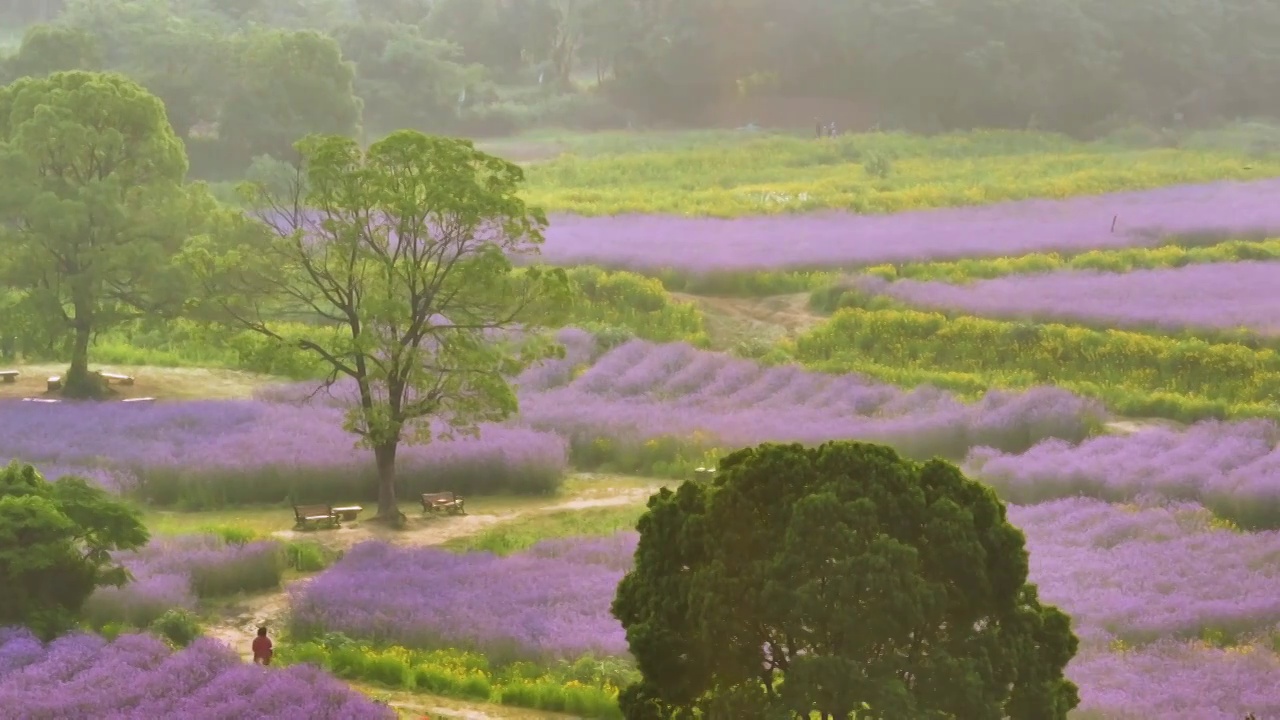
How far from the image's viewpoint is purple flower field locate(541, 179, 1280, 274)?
3966 centimetres

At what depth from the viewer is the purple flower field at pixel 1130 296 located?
105 ft

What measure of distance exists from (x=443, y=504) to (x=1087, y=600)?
10.8 m

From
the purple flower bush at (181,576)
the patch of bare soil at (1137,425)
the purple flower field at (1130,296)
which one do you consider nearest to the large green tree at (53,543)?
the purple flower bush at (181,576)

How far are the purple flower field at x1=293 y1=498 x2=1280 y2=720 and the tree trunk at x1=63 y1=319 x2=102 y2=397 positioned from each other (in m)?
12.0

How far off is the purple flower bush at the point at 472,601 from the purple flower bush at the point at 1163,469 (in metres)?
6.86

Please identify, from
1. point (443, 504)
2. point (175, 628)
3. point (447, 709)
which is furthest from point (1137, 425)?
point (175, 628)

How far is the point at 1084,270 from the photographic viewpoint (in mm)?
37750

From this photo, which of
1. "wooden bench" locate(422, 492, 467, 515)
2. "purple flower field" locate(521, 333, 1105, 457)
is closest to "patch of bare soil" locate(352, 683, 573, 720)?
"wooden bench" locate(422, 492, 467, 515)

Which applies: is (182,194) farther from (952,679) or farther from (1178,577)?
(952,679)

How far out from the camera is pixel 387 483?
2422 centimetres

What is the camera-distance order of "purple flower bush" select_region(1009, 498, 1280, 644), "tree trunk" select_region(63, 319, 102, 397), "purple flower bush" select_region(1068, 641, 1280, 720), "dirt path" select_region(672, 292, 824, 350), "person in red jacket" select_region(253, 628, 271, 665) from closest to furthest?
"purple flower bush" select_region(1068, 641, 1280, 720), "person in red jacket" select_region(253, 628, 271, 665), "purple flower bush" select_region(1009, 498, 1280, 644), "tree trunk" select_region(63, 319, 102, 397), "dirt path" select_region(672, 292, 824, 350)

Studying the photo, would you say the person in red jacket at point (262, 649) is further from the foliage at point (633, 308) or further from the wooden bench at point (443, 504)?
the foliage at point (633, 308)

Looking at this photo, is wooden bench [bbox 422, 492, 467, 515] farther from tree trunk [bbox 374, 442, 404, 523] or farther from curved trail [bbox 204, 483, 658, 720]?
tree trunk [bbox 374, 442, 404, 523]

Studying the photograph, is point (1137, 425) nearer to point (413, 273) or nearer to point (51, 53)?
point (413, 273)
